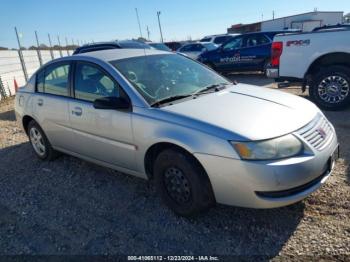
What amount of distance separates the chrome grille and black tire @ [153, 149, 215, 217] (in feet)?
3.02

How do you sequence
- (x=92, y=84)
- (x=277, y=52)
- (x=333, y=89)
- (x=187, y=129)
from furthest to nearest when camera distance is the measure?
1. (x=277, y=52)
2. (x=333, y=89)
3. (x=92, y=84)
4. (x=187, y=129)

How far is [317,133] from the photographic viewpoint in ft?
9.36

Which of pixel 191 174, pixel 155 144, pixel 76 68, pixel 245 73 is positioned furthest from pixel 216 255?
pixel 245 73

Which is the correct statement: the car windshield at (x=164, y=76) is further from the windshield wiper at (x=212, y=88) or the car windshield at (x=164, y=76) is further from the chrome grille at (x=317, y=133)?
the chrome grille at (x=317, y=133)

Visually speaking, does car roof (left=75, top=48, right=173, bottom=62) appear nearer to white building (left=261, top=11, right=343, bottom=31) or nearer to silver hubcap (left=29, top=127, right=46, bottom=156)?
silver hubcap (left=29, top=127, right=46, bottom=156)

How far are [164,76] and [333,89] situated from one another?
4.15 metres

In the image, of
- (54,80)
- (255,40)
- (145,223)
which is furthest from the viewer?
(255,40)

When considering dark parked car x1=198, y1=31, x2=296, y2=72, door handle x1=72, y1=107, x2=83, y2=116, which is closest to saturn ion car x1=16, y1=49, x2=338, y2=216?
door handle x1=72, y1=107, x2=83, y2=116

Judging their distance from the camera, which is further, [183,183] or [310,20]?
[310,20]

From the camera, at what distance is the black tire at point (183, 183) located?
9.13ft

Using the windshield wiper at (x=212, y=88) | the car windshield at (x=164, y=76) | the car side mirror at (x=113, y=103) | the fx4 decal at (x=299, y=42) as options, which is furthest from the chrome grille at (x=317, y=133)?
the fx4 decal at (x=299, y=42)

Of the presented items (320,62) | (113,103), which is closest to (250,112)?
(113,103)

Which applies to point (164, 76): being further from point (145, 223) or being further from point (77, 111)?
point (145, 223)

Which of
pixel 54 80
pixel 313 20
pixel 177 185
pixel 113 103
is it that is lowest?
pixel 177 185
